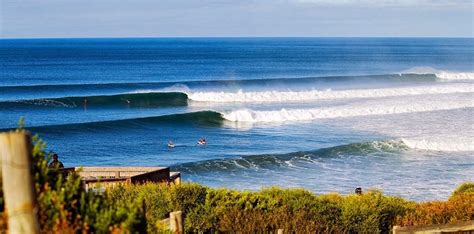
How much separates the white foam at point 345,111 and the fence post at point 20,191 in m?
42.9

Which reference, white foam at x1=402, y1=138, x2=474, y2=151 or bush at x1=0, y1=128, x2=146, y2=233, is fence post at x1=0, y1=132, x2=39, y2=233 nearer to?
bush at x1=0, y1=128, x2=146, y2=233

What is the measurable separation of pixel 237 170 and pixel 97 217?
24787 millimetres

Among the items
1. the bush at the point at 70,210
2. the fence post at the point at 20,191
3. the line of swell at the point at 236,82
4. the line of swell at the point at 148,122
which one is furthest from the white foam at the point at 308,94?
the fence post at the point at 20,191

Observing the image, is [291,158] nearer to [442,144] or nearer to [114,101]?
[442,144]

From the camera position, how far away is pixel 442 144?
1394 inches

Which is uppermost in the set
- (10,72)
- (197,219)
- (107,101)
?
(10,72)

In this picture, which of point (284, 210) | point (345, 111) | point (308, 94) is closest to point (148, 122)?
point (345, 111)

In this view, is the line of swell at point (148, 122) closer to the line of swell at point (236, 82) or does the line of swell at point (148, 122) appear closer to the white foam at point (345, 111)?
the white foam at point (345, 111)

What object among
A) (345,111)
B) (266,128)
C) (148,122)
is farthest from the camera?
(345,111)

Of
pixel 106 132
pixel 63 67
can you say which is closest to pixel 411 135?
pixel 106 132

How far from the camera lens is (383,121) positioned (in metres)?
46.4

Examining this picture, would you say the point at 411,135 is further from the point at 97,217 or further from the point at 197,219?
the point at 97,217

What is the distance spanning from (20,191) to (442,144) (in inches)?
1256

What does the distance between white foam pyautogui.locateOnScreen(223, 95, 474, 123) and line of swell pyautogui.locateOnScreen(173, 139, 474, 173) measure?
12.8 m
